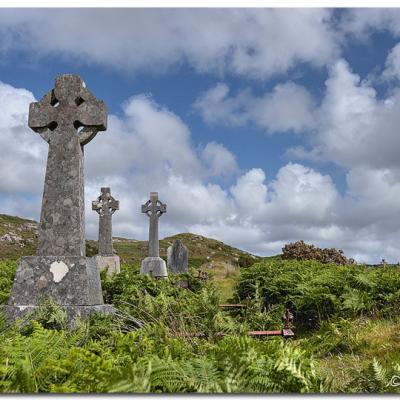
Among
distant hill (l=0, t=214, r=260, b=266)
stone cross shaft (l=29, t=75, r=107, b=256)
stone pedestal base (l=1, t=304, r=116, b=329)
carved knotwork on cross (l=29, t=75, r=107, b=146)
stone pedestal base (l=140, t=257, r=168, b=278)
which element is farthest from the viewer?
distant hill (l=0, t=214, r=260, b=266)

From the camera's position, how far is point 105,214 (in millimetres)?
22750

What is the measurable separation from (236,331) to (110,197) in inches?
702

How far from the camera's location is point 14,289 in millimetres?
7391

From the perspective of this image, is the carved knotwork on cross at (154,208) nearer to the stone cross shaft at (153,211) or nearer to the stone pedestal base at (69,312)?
the stone cross shaft at (153,211)

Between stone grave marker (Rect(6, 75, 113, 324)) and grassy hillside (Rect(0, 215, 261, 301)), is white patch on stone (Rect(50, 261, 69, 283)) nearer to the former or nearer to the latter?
stone grave marker (Rect(6, 75, 113, 324))

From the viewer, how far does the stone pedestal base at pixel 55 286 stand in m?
7.18

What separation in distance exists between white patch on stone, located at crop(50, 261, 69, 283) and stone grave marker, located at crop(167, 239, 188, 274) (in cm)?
1435

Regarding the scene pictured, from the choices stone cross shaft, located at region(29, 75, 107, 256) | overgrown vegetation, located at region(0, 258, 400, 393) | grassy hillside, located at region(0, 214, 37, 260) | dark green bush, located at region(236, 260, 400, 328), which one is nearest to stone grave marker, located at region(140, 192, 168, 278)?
overgrown vegetation, located at region(0, 258, 400, 393)

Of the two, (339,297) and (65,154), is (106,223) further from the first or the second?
(65,154)

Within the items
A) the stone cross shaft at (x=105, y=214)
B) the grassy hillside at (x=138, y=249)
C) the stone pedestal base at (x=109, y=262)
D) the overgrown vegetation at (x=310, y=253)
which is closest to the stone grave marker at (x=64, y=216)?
the stone pedestal base at (x=109, y=262)

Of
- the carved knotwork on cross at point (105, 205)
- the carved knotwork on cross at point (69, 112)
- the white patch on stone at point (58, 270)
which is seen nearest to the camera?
the white patch on stone at point (58, 270)

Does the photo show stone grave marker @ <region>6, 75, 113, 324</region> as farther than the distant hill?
No

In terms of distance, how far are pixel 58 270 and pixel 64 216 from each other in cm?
87

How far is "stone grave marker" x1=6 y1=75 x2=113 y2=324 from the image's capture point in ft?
23.8
